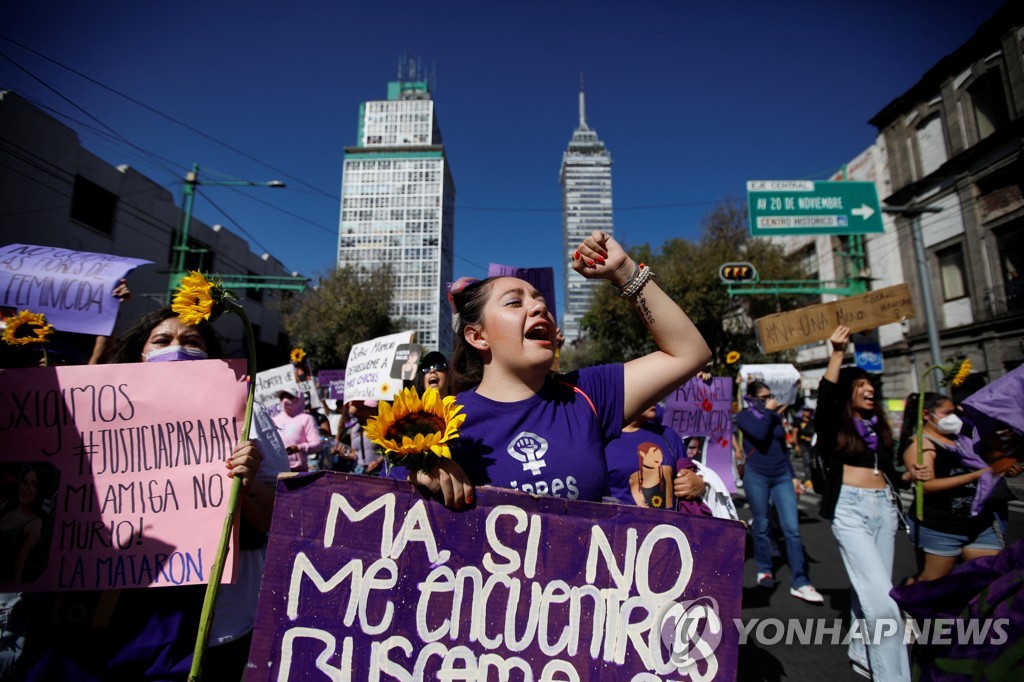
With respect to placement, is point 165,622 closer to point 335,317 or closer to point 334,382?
point 334,382

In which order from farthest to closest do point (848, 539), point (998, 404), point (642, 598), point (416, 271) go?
point (416, 271), point (848, 539), point (998, 404), point (642, 598)

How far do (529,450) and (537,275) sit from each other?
5.42 ft

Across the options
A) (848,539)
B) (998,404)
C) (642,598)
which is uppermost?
(998,404)

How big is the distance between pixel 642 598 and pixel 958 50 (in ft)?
77.2

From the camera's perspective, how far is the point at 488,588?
1469 millimetres

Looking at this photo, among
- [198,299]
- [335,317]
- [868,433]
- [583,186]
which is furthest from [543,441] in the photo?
[583,186]

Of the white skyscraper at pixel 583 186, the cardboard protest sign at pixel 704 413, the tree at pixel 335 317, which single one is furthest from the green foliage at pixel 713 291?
the white skyscraper at pixel 583 186

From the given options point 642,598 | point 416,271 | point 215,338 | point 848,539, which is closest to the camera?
point 642,598

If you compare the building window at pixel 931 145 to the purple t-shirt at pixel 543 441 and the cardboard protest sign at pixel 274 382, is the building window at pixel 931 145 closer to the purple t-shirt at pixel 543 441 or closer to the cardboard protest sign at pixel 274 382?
the cardboard protest sign at pixel 274 382

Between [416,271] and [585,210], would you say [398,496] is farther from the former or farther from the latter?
[585,210]

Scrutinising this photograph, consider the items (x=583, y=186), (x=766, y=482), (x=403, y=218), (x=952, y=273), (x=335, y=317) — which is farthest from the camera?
(x=583, y=186)

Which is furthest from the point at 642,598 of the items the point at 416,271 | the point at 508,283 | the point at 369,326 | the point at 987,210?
the point at 416,271

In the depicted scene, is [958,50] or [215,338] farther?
[958,50]

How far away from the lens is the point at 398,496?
150 cm
